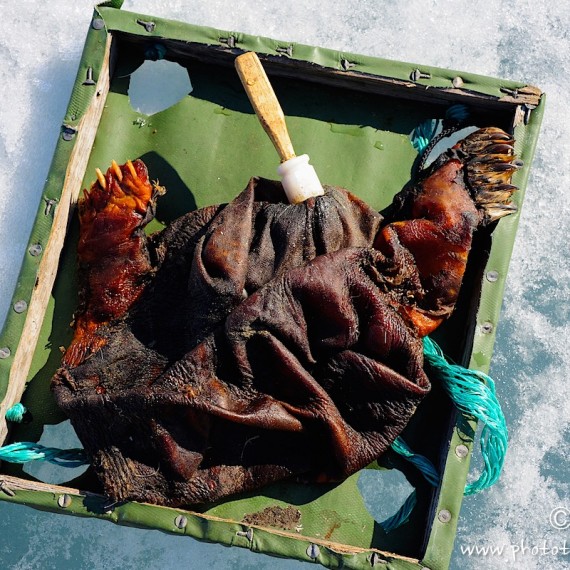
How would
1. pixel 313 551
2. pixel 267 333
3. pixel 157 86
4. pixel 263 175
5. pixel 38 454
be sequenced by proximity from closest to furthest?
pixel 267 333 → pixel 313 551 → pixel 38 454 → pixel 263 175 → pixel 157 86

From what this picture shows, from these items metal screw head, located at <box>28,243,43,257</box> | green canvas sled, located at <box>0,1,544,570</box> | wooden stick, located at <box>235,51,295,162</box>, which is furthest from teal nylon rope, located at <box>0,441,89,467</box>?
wooden stick, located at <box>235,51,295,162</box>

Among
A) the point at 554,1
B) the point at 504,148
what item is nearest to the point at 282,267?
the point at 504,148

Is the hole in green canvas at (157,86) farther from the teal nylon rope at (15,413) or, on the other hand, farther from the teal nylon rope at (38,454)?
the teal nylon rope at (38,454)

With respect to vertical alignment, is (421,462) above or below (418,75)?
below

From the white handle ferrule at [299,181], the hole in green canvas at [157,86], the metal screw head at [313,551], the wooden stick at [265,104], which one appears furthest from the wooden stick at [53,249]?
the metal screw head at [313,551]

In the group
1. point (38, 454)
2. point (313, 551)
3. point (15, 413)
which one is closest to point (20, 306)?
point (15, 413)

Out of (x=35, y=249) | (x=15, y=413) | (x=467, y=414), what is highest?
(x=35, y=249)

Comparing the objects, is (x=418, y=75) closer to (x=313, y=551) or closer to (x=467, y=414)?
(x=467, y=414)

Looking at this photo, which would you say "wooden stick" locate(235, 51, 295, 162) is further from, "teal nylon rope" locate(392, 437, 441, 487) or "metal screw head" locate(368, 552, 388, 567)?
"metal screw head" locate(368, 552, 388, 567)
